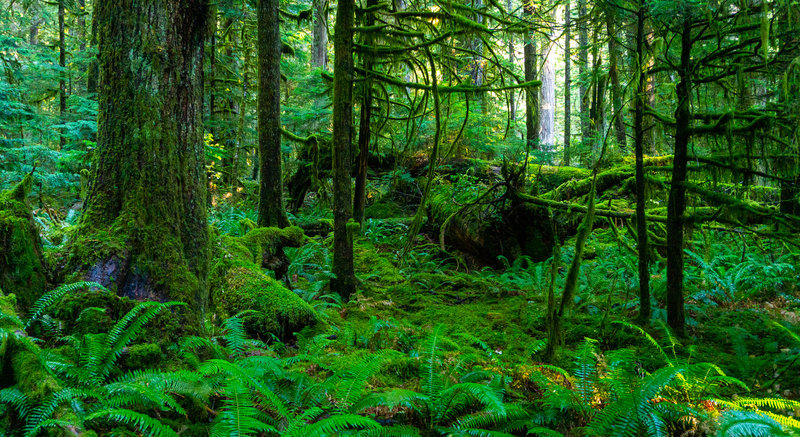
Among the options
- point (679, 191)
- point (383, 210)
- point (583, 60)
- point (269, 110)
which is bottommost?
point (383, 210)

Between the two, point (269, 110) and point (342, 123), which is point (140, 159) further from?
point (269, 110)

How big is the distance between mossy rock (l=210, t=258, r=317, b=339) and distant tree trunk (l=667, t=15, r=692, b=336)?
146 inches

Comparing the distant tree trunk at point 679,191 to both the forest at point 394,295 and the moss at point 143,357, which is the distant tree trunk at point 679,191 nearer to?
the forest at point 394,295

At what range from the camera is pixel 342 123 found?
553 centimetres

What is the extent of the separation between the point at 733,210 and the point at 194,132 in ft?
15.1

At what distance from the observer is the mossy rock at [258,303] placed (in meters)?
4.07

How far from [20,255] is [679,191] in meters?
5.33

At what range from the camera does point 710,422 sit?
2211 mm

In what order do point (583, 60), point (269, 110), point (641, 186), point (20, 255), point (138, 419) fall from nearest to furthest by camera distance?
point (138, 419)
point (20, 255)
point (641, 186)
point (583, 60)
point (269, 110)

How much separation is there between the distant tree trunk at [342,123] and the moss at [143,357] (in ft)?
10.1

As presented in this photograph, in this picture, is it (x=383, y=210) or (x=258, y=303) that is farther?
(x=383, y=210)

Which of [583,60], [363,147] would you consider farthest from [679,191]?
[363,147]

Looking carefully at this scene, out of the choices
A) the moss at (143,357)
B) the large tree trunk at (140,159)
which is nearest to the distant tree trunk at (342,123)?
the large tree trunk at (140,159)

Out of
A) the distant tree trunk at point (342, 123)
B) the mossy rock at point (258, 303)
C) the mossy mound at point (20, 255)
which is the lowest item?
the mossy rock at point (258, 303)
